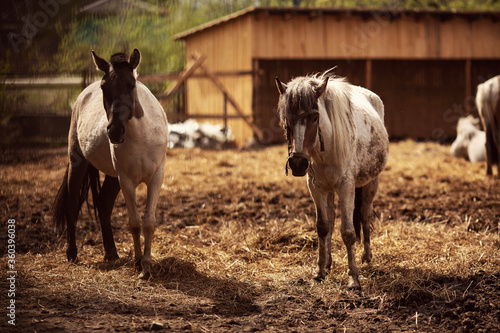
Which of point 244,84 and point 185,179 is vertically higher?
point 244,84

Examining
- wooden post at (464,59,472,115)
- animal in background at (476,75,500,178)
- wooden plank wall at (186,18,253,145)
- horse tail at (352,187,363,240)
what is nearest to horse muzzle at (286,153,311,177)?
horse tail at (352,187,363,240)

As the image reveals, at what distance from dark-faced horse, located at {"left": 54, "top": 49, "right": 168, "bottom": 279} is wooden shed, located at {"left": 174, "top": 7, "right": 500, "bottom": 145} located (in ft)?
32.2

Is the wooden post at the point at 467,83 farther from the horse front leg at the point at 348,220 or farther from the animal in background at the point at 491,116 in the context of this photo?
the horse front leg at the point at 348,220

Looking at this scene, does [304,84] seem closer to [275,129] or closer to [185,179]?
[185,179]

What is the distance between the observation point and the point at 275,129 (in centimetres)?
1692

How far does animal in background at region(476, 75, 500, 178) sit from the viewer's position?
10117mm

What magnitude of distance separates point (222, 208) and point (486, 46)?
13.1 m

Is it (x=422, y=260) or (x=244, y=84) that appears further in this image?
(x=244, y=84)

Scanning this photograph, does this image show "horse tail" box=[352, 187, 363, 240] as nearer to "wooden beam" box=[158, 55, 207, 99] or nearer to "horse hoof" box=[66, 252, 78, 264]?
"horse hoof" box=[66, 252, 78, 264]

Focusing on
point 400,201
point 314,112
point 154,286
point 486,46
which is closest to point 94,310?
point 154,286

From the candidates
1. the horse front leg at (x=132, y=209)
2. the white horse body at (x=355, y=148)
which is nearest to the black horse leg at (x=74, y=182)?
the horse front leg at (x=132, y=209)

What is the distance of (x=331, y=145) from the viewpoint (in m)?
4.63

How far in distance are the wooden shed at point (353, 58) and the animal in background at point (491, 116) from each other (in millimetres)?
4045

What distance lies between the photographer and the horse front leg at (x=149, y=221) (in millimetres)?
4965
